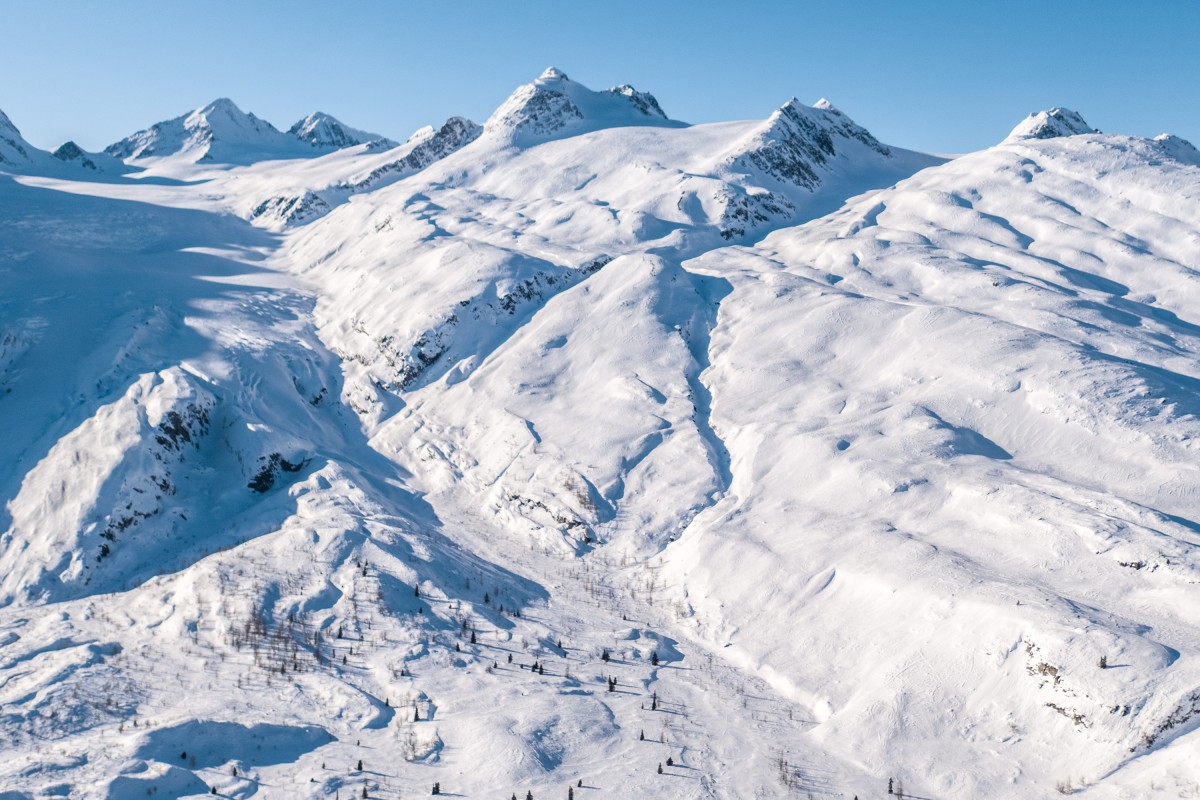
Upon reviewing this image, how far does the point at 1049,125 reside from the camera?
6731 centimetres

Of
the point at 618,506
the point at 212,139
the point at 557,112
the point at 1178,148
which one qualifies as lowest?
the point at 618,506

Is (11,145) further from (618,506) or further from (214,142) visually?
(618,506)

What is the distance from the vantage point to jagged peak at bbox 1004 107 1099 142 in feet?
219

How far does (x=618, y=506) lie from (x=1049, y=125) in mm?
62782

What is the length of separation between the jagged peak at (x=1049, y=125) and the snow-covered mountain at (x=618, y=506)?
59.8 feet

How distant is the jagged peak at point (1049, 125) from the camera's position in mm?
66875

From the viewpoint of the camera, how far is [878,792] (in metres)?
14.0

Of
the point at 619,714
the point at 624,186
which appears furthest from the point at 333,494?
the point at 624,186

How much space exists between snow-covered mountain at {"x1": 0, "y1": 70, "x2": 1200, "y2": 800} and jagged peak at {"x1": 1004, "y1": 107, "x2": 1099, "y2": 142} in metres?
18.2

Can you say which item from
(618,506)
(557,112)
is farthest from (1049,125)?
(618,506)

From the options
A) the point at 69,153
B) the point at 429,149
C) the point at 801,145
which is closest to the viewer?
the point at 801,145

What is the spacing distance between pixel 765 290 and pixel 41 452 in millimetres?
29650

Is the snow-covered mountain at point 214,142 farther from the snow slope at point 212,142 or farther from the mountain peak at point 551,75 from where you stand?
the mountain peak at point 551,75

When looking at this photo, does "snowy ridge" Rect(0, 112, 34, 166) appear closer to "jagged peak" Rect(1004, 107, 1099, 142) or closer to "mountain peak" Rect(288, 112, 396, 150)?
"mountain peak" Rect(288, 112, 396, 150)
